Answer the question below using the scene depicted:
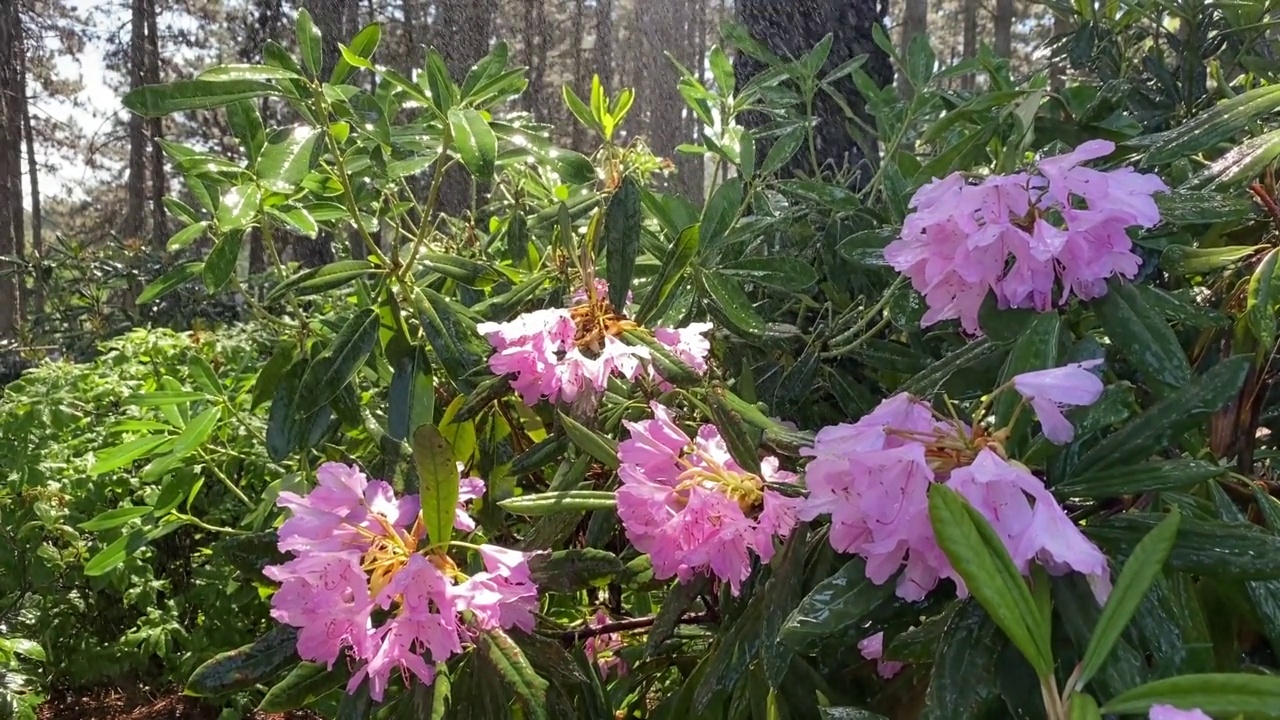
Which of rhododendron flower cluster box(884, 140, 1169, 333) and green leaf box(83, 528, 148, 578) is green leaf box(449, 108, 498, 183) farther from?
green leaf box(83, 528, 148, 578)

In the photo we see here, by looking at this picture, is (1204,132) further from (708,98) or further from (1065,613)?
(708,98)

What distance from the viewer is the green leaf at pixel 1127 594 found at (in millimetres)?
372

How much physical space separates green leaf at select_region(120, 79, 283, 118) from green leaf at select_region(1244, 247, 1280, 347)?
2.59 feet

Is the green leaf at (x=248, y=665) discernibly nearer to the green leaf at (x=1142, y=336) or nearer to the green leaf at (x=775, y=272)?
the green leaf at (x=775, y=272)

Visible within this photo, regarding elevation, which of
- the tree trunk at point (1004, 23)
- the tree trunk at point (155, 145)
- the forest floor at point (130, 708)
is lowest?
the forest floor at point (130, 708)

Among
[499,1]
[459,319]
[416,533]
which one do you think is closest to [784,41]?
[459,319]

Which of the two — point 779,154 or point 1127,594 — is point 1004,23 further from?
point 1127,594

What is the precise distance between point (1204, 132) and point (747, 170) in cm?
53

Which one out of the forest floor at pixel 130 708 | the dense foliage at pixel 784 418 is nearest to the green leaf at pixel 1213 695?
the dense foliage at pixel 784 418

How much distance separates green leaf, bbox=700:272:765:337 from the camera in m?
0.90

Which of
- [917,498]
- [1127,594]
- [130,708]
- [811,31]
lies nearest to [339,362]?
[917,498]

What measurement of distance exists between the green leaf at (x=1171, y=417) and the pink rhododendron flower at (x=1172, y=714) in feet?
0.61

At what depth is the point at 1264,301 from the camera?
1.91 feet

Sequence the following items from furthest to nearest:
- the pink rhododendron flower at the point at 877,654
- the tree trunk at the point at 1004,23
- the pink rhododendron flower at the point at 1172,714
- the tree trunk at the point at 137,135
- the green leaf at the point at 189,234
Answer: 1. the tree trunk at the point at 1004,23
2. the tree trunk at the point at 137,135
3. the green leaf at the point at 189,234
4. the pink rhododendron flower at the point at 877,654
5. the pink rhododendron flower at the point at 1172,714
